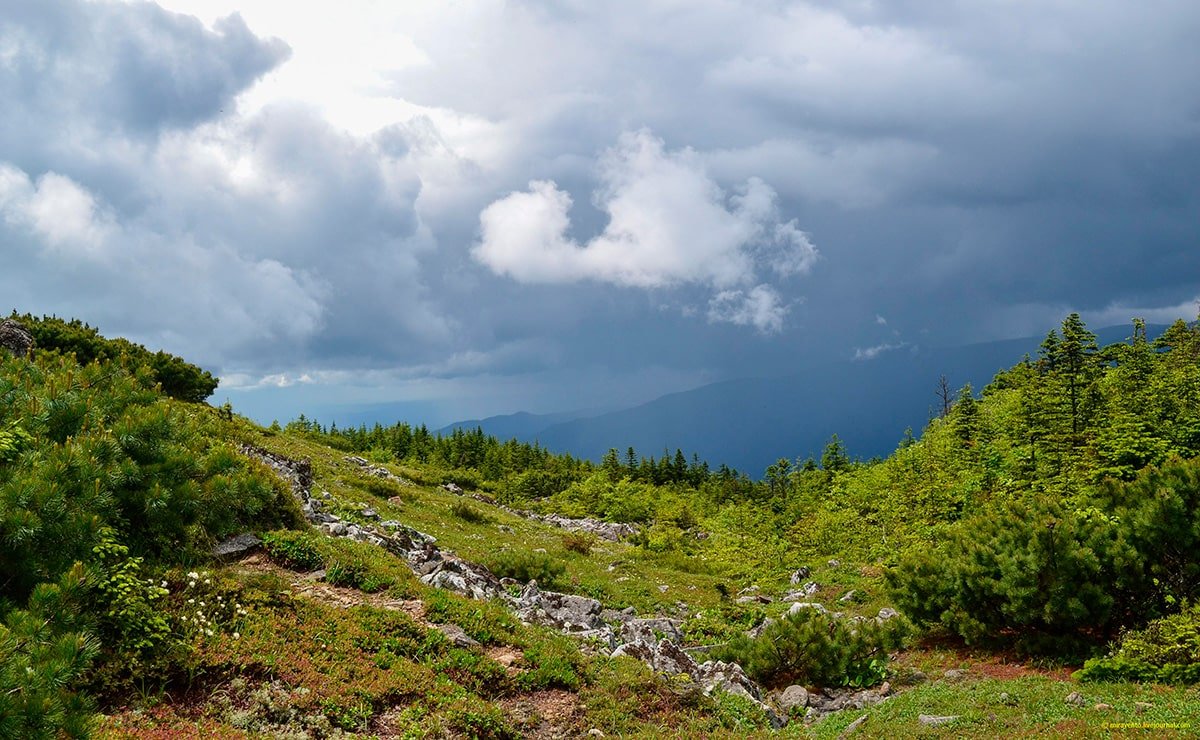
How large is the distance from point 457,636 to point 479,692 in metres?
1.70

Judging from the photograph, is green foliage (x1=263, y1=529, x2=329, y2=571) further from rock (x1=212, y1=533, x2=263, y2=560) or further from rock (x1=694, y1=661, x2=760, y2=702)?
rock (x1=694, y1=661, x2=760, y2=702)

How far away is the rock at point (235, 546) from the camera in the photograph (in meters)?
13.3

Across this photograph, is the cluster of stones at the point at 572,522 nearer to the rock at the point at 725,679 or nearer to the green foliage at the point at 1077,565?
the green foliage at the point at 1077,565

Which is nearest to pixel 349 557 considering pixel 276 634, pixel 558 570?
pixel 276 634

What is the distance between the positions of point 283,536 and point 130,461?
478cm

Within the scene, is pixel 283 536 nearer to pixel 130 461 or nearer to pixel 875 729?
pixel 130 461

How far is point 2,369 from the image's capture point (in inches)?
467

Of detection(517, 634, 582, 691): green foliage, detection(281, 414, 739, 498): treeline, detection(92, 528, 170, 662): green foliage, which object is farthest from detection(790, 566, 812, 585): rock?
detection(281, 414, 739, 498): treeline

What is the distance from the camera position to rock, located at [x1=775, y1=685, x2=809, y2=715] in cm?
1544

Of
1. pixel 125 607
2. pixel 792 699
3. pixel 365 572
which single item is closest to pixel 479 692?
pixel 365 572

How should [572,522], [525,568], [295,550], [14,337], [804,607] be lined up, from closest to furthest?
[295,550] < [804,607] < [525,568] < [14,337] < [572,522]

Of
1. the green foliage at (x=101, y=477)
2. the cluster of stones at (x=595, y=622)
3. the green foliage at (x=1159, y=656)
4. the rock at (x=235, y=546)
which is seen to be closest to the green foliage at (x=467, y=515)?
the cluster of stones at (x=595, y=622)

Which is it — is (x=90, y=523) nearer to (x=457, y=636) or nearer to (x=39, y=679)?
(x=39, y=679)

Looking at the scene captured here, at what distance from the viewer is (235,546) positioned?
45.8ft
